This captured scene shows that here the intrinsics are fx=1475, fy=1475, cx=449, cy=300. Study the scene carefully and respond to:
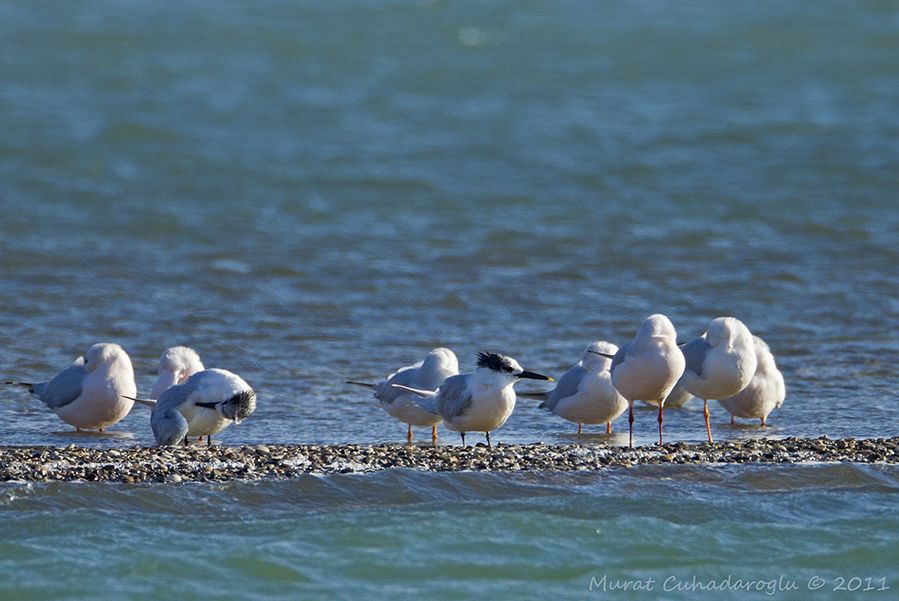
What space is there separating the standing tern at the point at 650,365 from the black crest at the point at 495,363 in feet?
2.05

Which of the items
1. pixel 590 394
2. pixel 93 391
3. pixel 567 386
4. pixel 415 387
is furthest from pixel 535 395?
pixel 93 391

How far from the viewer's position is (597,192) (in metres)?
18.3

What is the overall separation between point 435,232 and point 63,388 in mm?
7647

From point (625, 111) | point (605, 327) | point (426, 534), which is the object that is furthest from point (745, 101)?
point (426, 534)

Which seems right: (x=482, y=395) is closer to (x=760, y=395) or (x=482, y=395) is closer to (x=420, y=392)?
(x=420, y=392)

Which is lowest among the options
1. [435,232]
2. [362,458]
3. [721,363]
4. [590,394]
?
[362,458]

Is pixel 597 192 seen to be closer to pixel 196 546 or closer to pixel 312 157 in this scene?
pixel 312 157

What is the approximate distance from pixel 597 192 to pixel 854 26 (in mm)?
10442

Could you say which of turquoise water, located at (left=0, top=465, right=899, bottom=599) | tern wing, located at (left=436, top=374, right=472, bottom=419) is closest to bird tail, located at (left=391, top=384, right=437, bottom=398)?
tern wing, located at (left=436, top=374, right=472, bottom=419)

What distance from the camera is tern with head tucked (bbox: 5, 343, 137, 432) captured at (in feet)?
28.5

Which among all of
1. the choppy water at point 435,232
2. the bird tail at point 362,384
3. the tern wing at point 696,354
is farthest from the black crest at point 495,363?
the bird tail at point 362,384

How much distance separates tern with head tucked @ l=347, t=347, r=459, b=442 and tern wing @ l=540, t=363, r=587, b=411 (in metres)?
0.61

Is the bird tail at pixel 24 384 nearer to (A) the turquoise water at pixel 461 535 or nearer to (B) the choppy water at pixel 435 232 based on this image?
(B) the choppy water at pixel 435 232

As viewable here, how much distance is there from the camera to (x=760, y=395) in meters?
8.82
